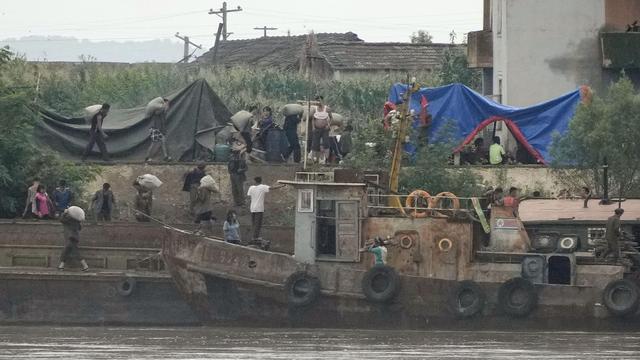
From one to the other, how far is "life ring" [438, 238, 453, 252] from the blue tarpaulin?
7.84 m

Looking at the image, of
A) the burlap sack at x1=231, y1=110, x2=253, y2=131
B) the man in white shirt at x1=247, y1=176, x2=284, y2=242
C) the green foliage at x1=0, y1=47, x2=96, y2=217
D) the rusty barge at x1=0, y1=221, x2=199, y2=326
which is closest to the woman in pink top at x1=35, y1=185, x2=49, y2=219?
the green foliage at x1=0, y1=47, x2=96, y2=217

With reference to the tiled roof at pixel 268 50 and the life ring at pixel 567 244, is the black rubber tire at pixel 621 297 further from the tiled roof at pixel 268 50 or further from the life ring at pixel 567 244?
the tiled roof at pixel 268 50

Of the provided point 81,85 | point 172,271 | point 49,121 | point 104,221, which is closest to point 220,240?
point 172,271

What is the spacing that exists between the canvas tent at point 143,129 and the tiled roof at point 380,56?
14.1 metres

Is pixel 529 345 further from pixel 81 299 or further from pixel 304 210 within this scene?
pixel 81 299

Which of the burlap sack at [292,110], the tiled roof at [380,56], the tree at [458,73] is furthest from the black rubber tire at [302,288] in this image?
the tiled roof at [380,56]

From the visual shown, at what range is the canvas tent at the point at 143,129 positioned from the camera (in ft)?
120

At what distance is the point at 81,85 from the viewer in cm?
4650

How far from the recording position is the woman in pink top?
1267 inches

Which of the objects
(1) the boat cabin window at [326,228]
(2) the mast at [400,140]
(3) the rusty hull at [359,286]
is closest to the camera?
(3) the rusty hull at [359,286]

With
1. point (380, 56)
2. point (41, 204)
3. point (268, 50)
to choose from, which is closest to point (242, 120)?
point (41, 204)

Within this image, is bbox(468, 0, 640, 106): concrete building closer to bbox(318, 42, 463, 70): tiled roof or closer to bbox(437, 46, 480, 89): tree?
bbox(437, 46, 480, 89): tree

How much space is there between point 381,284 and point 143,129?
10.5 meters

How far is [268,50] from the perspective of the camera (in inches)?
2320
